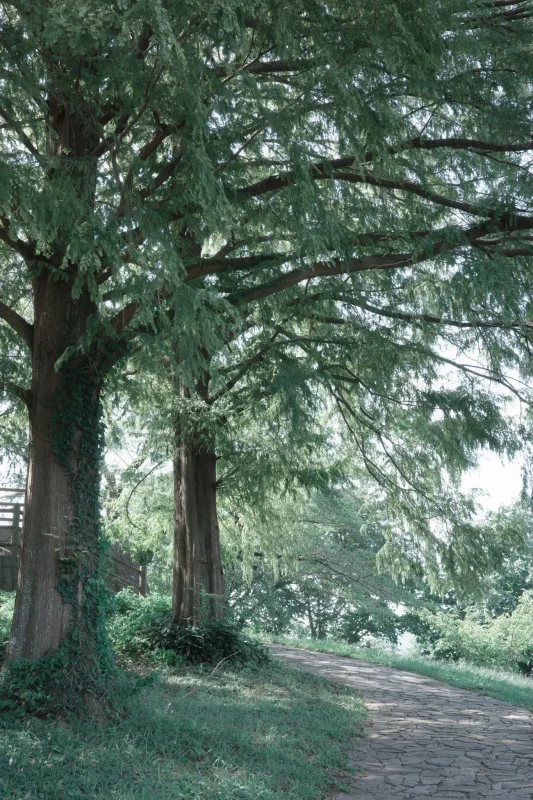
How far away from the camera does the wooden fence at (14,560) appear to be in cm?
1356

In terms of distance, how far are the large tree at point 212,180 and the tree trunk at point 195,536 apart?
11.4ft

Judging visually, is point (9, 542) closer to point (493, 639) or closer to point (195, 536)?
point (195, 536)

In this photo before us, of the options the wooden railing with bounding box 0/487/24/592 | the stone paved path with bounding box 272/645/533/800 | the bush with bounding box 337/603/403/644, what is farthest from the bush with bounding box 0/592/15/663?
the bush with bounding box 337/603/403/644

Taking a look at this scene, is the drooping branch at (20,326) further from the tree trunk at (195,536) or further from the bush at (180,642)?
the bush at (180,642)

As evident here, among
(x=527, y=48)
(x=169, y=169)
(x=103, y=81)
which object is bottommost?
(x=169, y=169)

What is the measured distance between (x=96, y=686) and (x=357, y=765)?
2400mm

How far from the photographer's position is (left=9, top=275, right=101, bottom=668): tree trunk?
6.79 m

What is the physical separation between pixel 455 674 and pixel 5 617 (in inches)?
284

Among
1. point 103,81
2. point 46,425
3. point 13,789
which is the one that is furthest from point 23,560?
point 103,81

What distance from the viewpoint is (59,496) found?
7.03 metres

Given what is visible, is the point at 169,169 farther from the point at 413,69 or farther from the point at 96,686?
the point at 96,686

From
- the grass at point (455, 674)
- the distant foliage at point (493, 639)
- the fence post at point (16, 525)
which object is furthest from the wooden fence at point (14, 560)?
the distant foliage at point (493, 639)

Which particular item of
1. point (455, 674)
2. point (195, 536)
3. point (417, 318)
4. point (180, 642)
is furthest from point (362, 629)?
point (417, 318)

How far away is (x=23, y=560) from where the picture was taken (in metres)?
A: 7.01
